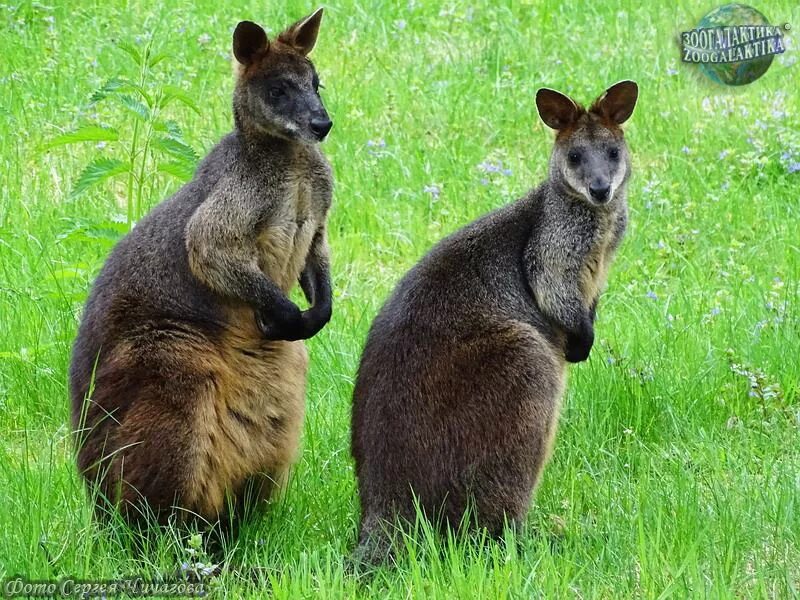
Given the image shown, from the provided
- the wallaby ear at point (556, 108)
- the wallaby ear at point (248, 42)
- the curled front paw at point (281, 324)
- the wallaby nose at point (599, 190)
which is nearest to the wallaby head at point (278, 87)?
the wallaby ear at point (248, 42)

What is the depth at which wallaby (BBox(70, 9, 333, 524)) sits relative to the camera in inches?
199

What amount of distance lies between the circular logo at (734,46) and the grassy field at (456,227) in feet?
0.41

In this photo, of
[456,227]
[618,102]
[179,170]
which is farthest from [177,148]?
[456,227]

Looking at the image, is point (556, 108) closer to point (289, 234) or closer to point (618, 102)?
point (618, 102)

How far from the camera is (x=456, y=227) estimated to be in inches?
329

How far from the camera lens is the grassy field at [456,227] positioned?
476cm

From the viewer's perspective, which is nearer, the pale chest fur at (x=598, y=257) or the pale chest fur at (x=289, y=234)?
the pale chest fur at (x=289, y=234)

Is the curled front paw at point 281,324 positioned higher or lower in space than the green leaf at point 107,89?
lower

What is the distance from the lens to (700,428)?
6.09 m

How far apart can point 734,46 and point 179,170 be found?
5.44 meters

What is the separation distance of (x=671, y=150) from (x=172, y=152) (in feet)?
13.8

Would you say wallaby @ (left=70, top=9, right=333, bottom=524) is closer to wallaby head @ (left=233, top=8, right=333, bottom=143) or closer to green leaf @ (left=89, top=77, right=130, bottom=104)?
wallaby head @ (left=233, top=8, right=333, bottom=143)

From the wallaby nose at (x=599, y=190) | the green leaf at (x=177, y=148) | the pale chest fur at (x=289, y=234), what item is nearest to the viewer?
the pale chest fur at (x=289, y=234)

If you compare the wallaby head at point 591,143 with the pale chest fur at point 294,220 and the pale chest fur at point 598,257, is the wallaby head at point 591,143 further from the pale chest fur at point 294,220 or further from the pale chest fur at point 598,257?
the pale chest fur at point 294,220
